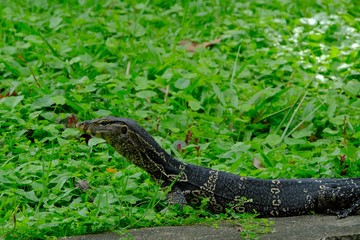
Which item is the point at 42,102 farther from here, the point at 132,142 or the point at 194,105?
the point at 132,142

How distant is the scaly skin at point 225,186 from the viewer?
684 centimetres

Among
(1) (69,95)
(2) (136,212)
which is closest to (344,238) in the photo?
(2) (136,212)

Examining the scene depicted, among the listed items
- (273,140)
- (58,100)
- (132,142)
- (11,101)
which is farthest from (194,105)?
(132,142)

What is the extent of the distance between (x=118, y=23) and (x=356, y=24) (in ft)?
10.9

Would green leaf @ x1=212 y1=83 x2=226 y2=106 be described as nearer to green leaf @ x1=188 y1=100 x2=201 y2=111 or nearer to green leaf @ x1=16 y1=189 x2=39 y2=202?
green leaf @ x1=188 y1=100 x2=201 y2=111

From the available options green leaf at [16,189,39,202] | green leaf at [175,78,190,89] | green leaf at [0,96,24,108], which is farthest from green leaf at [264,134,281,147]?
green leaf at [16,189,39,202]

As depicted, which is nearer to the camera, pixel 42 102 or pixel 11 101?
pixel 11 101

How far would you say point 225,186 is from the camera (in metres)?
6.95

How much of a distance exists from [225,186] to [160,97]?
251cm

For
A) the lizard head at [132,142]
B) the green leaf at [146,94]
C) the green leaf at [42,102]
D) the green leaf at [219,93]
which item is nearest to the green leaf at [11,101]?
the green leaf at [42,102]

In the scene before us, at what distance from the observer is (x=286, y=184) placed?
22.7 ft

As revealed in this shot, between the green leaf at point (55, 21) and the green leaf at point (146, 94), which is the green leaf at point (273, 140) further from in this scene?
the green leaf at point (55, 21)

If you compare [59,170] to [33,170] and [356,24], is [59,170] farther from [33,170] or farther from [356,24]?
[356,24]

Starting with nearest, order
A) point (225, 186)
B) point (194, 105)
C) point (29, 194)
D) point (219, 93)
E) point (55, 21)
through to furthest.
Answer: point (29, 194) → point (225, 186) → point (194, 105) → point (219, 93) → point (55, 21)
